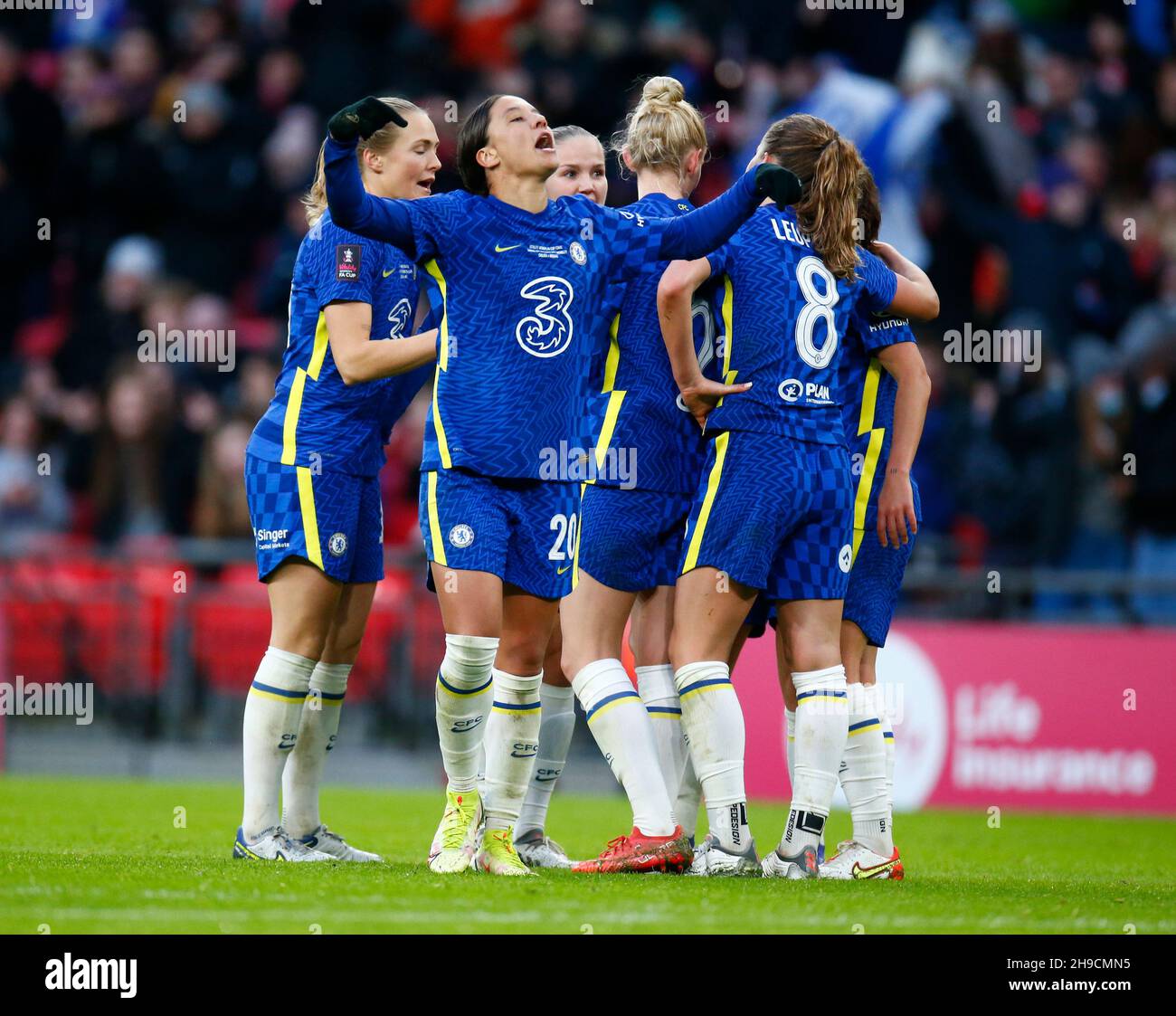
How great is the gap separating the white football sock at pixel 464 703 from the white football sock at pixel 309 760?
0.73 meters

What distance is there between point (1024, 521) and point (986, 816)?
105 inches

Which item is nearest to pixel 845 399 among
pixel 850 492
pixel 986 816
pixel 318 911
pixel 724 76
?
pixel 850 492

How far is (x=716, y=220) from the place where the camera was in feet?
19.0

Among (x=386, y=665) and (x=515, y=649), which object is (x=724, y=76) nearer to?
(x=386, y=665)

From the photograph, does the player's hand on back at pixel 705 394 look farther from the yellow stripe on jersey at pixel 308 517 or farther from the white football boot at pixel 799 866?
the white football boot at pixel 799 866

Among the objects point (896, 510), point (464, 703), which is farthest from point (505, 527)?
point (896, 510)

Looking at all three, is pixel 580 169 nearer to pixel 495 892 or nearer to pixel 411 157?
pixel 411 157

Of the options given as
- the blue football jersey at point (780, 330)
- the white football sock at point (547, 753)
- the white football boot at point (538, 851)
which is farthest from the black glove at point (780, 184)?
the white football boot at point (538, 851)

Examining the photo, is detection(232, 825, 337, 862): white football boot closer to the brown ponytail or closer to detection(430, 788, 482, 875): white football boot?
detection(430, 788, 482, 875): white football boot

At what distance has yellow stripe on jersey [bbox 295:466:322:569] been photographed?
19.9 feet

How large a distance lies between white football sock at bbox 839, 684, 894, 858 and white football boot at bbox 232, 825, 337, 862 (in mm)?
1914

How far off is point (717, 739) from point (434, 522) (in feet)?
4.06

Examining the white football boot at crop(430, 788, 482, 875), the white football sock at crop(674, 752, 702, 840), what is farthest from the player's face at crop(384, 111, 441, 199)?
the white football sock at crop(674, 752, 702, 840)

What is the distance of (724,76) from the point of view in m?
15.1
